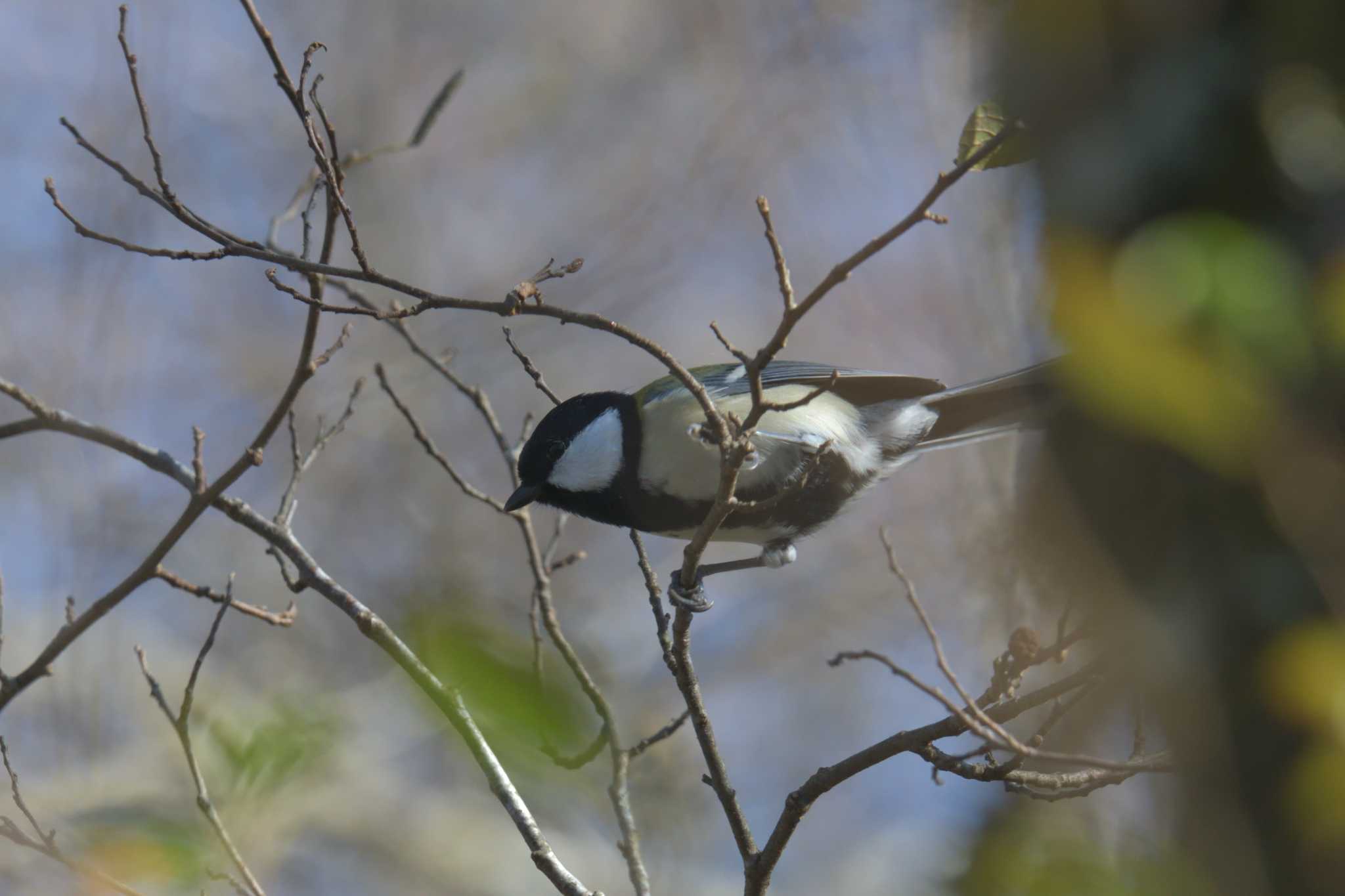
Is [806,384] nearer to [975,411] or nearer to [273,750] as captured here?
[975,411]

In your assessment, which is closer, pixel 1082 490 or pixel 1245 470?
pixel 1245 470

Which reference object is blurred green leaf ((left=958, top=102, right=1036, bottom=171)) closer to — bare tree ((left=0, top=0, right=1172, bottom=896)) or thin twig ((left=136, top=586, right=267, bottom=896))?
bare tree ((left=0, top=0, right=1172, bottom=896))

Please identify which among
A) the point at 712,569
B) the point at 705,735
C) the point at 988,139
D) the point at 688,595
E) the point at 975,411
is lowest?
the point at 705,735

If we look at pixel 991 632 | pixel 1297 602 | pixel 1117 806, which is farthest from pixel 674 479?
pixel 1297 602

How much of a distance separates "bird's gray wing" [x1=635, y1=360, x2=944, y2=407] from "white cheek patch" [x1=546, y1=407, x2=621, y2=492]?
191 mm

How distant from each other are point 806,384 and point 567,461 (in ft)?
2.34

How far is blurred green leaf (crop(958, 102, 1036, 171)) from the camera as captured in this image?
4.69ft

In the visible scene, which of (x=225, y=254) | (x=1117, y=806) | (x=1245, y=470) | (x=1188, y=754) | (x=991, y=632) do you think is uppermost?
(x=991, y=632)

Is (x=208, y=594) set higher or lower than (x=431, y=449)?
lower

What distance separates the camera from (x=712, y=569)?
9.25 feet

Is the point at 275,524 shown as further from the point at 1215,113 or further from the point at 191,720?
the point at 1215,113

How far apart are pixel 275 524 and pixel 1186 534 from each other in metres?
1.96

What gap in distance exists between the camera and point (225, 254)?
1.81m

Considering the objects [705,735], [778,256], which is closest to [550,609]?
[705,735]
